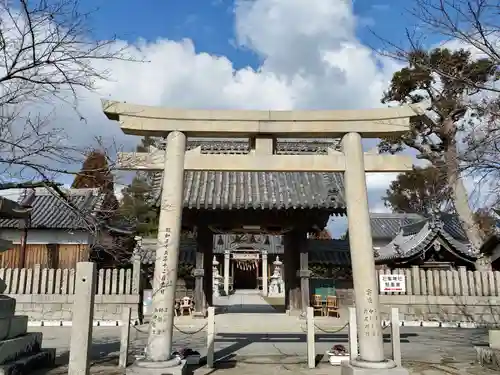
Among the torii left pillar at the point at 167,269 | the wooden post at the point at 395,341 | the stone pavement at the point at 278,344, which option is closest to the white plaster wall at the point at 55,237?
the stone pavement at the point at 278,344

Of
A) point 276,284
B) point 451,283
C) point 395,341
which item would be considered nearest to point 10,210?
point 395,341

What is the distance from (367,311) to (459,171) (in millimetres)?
3482

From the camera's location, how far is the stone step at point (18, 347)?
6.73 m

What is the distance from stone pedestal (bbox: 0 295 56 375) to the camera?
22.2ft

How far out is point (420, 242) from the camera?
57.6 feet

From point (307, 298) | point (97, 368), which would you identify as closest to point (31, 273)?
point (97, 368)

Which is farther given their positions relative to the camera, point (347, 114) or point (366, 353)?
point (347, 114)

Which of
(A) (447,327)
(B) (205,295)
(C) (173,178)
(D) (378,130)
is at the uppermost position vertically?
(D) (378,130)

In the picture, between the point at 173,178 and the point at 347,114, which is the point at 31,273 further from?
the point at 347,114

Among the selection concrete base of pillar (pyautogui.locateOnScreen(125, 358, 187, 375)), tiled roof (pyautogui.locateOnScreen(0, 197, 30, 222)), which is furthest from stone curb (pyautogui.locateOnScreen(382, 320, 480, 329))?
tiled roof (pyautogui.locateOnScreen(0, 197, 30, 222))

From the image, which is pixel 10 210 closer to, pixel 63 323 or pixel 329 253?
pixel 63 323

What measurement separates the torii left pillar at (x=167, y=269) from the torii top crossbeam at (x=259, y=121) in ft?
1.85

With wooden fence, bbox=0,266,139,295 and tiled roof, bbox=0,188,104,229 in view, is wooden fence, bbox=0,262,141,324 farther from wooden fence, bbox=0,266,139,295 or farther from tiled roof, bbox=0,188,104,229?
tiled roof, bbox=0,188,104,229

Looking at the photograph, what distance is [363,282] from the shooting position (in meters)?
7.04
